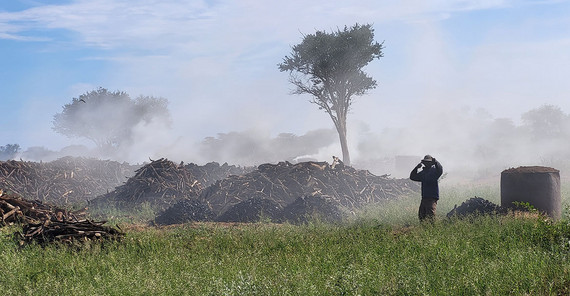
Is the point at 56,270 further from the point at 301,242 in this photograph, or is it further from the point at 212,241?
the point at 301,242

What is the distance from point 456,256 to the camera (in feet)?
26.2

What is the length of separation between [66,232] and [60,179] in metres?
18.3

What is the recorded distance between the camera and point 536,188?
13898mm

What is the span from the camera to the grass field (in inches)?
274

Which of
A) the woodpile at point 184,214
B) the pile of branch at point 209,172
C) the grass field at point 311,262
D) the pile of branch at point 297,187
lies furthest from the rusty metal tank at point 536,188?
the pile of branch at point 209,172

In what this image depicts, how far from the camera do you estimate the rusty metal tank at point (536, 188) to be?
13891mm

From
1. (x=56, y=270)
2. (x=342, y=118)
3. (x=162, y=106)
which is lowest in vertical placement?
(x=56, y=270)

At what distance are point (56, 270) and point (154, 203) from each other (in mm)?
13299

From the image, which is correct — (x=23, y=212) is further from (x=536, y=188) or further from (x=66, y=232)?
(x=536, y=188)

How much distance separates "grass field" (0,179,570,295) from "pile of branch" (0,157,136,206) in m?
13.6

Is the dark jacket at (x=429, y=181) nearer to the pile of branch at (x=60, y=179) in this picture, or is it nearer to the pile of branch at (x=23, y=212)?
the pile of branch at (x=23, y=212)

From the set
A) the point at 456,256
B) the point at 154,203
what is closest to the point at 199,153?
the point at 154,203

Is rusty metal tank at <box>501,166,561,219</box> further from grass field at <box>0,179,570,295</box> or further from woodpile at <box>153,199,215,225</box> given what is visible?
woodpile at <box>153,199,215,225</box>

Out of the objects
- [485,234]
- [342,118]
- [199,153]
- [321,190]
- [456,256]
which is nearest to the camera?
[456,256]
